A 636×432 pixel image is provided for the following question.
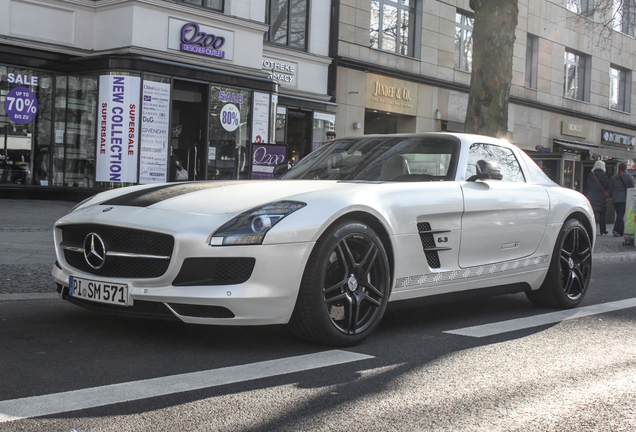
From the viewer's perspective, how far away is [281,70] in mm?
19531

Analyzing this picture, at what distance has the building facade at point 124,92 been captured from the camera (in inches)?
592

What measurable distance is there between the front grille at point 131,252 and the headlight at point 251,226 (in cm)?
29

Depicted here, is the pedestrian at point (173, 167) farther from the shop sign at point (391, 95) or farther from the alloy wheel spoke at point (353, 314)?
the alloy wheel spoke at point (353, 314)

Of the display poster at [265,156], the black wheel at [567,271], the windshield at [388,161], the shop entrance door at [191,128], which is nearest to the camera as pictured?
the windshield at [388,161]

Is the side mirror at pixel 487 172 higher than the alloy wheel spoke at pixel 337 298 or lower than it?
higher

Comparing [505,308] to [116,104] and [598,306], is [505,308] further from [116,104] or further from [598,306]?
[116,104]

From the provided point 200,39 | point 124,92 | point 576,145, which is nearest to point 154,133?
point 124,92

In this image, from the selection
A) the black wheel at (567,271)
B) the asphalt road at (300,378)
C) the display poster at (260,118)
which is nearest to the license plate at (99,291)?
the asphalt road at (300,378)

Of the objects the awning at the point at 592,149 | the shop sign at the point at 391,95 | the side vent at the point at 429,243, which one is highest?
the shop sign at the point at 391,95

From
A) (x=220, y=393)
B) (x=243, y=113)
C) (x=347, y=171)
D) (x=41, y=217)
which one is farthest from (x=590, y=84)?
(x=220, y=393)

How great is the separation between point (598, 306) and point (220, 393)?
4.25 meters

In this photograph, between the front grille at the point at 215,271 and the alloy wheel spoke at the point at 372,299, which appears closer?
the front grille at the point at 215,271

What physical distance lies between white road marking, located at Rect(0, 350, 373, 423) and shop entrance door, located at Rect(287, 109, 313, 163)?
16.5 metres

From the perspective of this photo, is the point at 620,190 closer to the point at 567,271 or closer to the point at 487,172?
the point at 567,271
